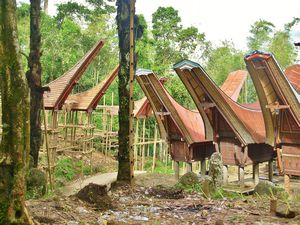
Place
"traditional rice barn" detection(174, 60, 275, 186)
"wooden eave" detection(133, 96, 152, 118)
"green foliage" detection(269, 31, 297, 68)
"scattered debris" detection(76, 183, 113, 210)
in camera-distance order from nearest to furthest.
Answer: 1. "scattered debris" detection(76, 183, 113, 210)
2. "traditional rice barn" detection(174, 60, 275, 186)
3. "wooden eave" detection(133, 96, 152, 118)
4. "green foliage" detection(269, 31, 297, 68)

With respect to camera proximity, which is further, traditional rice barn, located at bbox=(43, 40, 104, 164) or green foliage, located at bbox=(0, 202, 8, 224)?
traditional rice barn, located at bbox=(43, 40, 104, 164)

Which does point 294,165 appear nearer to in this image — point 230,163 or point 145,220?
point 230,163

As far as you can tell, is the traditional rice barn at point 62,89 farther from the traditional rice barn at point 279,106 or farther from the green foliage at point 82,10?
the green foliage at point 82,10

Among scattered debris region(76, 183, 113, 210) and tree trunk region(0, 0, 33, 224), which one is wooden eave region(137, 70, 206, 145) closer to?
scattered debris region(76, 183, 113, 210)

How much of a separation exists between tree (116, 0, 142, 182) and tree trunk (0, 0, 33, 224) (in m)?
4.47

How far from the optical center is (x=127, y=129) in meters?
8.94

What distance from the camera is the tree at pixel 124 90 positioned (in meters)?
8.91

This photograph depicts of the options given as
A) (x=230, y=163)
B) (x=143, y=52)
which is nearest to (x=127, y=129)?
(x=230, y=163)

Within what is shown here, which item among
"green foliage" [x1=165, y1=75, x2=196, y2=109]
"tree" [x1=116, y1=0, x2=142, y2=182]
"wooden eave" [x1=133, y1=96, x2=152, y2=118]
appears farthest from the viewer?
"green foliage" [x1=165, y1=75, x2=196, y2=109]

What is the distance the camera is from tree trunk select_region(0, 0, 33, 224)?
4.45 metres

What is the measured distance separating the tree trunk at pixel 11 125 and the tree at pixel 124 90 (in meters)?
4.47

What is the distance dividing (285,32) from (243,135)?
20.9m

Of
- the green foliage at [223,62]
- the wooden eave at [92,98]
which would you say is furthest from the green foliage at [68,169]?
the green foliage at [223,62]

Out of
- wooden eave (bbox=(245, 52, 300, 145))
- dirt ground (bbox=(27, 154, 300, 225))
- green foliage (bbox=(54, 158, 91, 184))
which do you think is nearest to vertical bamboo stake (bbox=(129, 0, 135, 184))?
dirt ground (bbox=(27, 154, 300, 225))
